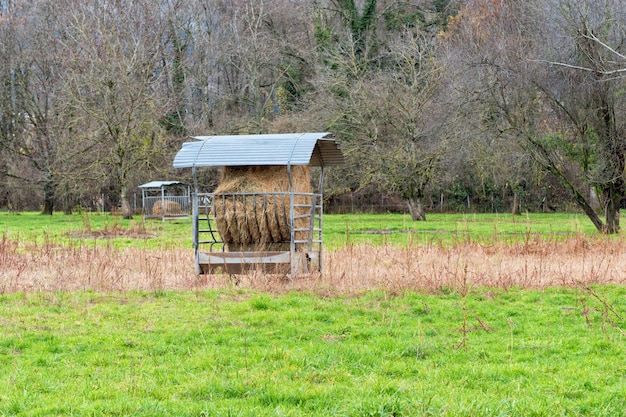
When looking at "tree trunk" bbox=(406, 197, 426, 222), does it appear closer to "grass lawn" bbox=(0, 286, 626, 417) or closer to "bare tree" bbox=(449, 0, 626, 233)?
"bare tree" bbox=(449, 0, 626, 233)

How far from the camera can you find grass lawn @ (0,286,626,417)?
5.54 m

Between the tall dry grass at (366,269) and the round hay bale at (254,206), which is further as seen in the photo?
the round hay bale at (254,206)

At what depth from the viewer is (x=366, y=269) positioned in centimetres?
1287

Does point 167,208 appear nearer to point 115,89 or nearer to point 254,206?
point 115,89

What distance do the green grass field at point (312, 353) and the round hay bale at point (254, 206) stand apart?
1490mm

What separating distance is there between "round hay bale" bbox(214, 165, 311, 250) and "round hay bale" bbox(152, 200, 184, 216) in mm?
27139

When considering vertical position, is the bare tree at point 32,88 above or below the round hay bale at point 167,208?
above

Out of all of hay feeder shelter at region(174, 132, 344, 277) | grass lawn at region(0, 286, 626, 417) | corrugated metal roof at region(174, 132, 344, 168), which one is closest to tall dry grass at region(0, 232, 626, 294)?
hay feeder shelter at region(174, 132, 344, 277)

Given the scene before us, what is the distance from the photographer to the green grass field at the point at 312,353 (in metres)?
5.55

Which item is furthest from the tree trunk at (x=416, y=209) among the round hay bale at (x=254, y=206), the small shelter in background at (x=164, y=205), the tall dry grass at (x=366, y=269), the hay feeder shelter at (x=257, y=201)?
the round hay bale at (x=254, y=206)

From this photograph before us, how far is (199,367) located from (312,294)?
4.32m

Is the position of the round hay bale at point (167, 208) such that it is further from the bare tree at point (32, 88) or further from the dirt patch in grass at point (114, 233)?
the dirt patch in grass at point (114, 233)

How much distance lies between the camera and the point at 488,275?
12.5 m

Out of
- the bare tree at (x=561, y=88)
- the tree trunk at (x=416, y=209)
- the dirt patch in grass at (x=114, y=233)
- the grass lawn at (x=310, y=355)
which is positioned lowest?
the grass lawn at (x=310, y=355)
